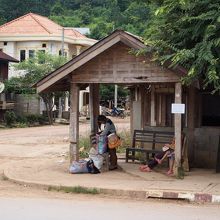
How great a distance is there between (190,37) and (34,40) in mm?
41536

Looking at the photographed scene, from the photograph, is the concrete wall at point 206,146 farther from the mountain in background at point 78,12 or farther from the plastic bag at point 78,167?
the mountain in background at point 78,12

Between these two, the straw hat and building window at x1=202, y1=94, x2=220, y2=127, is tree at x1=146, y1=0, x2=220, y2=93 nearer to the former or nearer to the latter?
building window at x1=202, y1=94, x2=220, y2=127

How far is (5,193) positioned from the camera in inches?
461

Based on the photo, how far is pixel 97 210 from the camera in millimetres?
9500

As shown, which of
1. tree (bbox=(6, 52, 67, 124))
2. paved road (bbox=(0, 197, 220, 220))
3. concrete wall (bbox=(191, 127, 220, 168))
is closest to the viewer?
paved road (bbox=(0, 197, 220, 220))

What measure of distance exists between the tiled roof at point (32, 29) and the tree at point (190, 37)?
4008 cm

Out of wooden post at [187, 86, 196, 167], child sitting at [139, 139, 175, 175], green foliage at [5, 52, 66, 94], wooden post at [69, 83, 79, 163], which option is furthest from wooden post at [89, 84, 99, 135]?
green foliage at [5, 52, 66, 94]

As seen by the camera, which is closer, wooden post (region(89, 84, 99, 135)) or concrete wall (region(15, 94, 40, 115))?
A: wooden post (region(89, 84, 99, 135))

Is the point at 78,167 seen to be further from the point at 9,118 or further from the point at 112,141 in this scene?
the point at 9,118

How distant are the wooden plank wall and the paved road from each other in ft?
12.5

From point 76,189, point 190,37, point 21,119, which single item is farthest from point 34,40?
point 76,189

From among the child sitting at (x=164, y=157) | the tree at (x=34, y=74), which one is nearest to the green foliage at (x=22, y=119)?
the tree at (x=34, y=74)

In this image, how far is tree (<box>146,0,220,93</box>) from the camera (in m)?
11.2

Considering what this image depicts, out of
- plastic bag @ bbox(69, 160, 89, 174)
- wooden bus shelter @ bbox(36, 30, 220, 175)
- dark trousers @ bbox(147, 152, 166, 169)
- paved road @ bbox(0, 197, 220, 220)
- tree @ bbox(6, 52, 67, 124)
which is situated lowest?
paved road @ bbox(0, 197, 220, 220)
